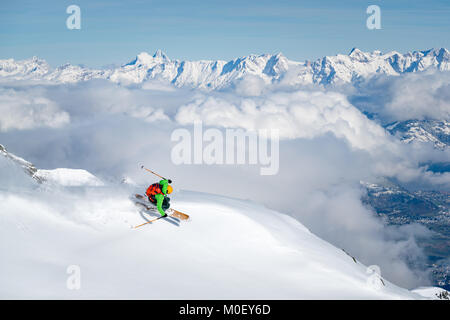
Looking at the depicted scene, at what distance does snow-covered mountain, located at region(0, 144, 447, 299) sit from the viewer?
12984 millimetres

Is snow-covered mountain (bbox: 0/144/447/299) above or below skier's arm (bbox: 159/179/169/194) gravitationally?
below

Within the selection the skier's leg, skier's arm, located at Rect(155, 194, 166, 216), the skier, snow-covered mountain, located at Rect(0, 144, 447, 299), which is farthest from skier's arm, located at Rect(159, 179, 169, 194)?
snow-covered mountain, located at Rect(0, 144, 447, 299)

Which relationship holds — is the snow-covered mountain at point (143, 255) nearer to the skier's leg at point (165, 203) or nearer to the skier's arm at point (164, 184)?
the skier's leg at point (165, 203)

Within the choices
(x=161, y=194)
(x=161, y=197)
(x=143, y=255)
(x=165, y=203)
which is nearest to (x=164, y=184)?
(x=161, y=194)

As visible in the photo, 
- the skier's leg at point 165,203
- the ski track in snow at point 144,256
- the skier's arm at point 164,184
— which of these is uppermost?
the skier's arm at point 164,184

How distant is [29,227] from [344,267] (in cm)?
1905

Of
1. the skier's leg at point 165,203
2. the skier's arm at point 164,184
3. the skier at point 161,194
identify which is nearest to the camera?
the skier's arm at point 164,184

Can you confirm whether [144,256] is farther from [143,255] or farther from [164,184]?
[164,184]

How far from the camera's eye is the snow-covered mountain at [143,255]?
42.6 feet

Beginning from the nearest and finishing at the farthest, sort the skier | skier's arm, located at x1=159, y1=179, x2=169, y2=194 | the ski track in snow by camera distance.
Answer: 1. the ski track in snow
2. skier's arm, located at x1=159, y1=179, x2=169, y2=194
3. the skier

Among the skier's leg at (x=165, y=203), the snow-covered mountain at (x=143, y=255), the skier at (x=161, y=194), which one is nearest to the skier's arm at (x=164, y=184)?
the skier at (x=161, y=194)

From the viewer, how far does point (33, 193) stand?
59.7ft

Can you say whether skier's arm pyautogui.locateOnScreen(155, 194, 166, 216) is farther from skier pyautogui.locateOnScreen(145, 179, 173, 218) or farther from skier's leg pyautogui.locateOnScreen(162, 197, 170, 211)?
skier's leg pyautogui.locateOnScreen(162, 197, 170, 211)
